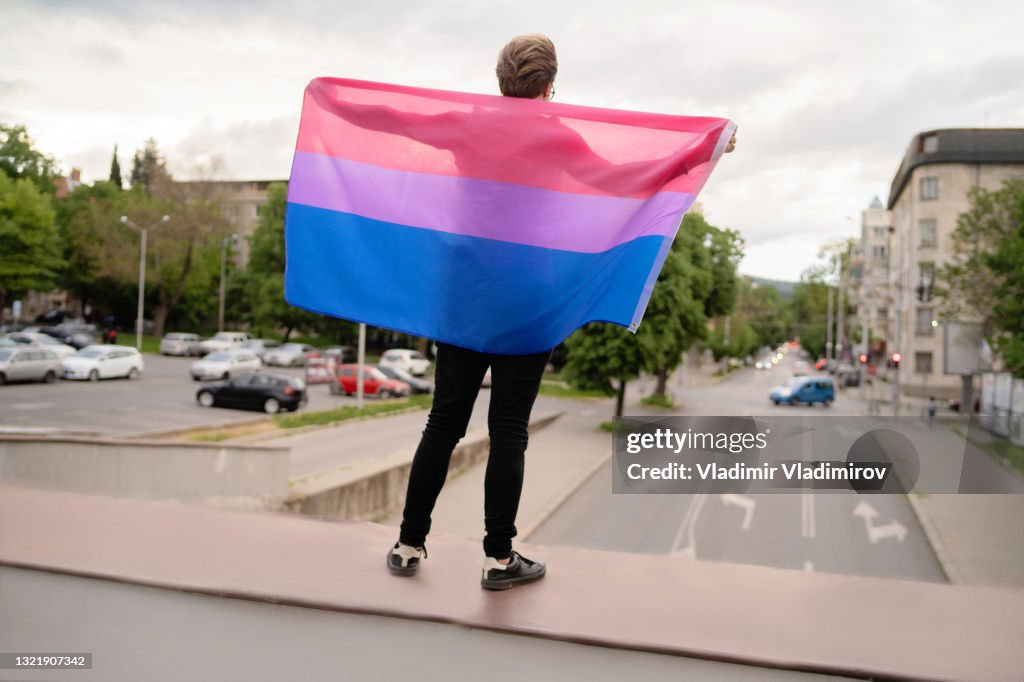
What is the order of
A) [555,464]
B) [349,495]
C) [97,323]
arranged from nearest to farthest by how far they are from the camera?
[349,495], [555,464], [97,323]

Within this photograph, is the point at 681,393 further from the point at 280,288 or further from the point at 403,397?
the point at 280,288

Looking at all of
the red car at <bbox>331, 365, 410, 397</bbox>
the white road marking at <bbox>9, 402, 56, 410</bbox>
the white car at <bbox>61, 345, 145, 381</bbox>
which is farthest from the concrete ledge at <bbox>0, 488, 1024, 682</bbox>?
the red car at <bbox>331, 365, 410, 397</bbox>

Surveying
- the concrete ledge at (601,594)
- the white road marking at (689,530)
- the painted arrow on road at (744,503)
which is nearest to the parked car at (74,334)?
the white road marking at (689,530)

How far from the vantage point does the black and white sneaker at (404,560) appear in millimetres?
2623

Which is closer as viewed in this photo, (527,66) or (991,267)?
(527,66)

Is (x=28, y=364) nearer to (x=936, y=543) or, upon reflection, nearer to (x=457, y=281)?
(x=936, y=543)

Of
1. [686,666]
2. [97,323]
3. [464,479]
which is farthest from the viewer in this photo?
[97,323]

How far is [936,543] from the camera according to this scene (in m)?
18.7

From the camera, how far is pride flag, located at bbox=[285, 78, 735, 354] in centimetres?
275

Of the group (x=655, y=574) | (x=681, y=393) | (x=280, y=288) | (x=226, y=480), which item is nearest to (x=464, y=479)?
(x=226, y=480)

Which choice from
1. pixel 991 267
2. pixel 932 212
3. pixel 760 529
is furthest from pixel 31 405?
pixel 932 212

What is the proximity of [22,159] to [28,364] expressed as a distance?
17624 mm

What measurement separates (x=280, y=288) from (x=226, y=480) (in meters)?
49.6

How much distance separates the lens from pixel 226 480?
41.2 ft
